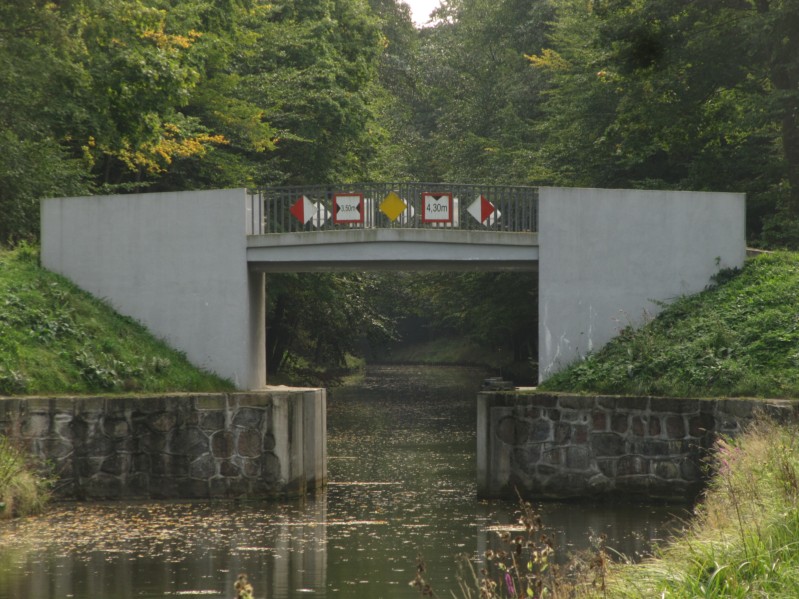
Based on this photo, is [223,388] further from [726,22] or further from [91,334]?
[726,22]

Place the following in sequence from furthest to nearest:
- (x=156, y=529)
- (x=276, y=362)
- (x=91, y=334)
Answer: (x=276, y=362) → (x=91, y=334) → (x=156, y=529)

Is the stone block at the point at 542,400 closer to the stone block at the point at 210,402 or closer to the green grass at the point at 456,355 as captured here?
the stone block at the point at 210,402

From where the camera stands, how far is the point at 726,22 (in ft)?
106

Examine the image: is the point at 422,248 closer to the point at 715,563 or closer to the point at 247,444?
the point at 247,444

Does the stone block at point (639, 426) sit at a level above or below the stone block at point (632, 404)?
below

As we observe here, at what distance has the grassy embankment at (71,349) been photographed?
67.8 ft

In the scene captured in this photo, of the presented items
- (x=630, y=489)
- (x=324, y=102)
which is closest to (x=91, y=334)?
(x=630, y=489)

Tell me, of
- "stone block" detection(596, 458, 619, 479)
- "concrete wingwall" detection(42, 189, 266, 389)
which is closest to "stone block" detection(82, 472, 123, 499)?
"concrete wingwall" detection(42, 189, 266, 389)

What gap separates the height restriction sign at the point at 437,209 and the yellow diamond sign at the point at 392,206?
1.29 ft

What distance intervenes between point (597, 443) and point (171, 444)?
688 centimetres

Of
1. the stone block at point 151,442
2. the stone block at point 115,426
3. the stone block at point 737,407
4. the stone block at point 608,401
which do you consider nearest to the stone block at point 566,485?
the stone block at point 608,401

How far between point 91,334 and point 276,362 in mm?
19008

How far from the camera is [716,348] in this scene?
2109 cm

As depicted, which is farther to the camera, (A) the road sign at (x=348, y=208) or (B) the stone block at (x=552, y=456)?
(A) the road sign at (x=348, y=208)
